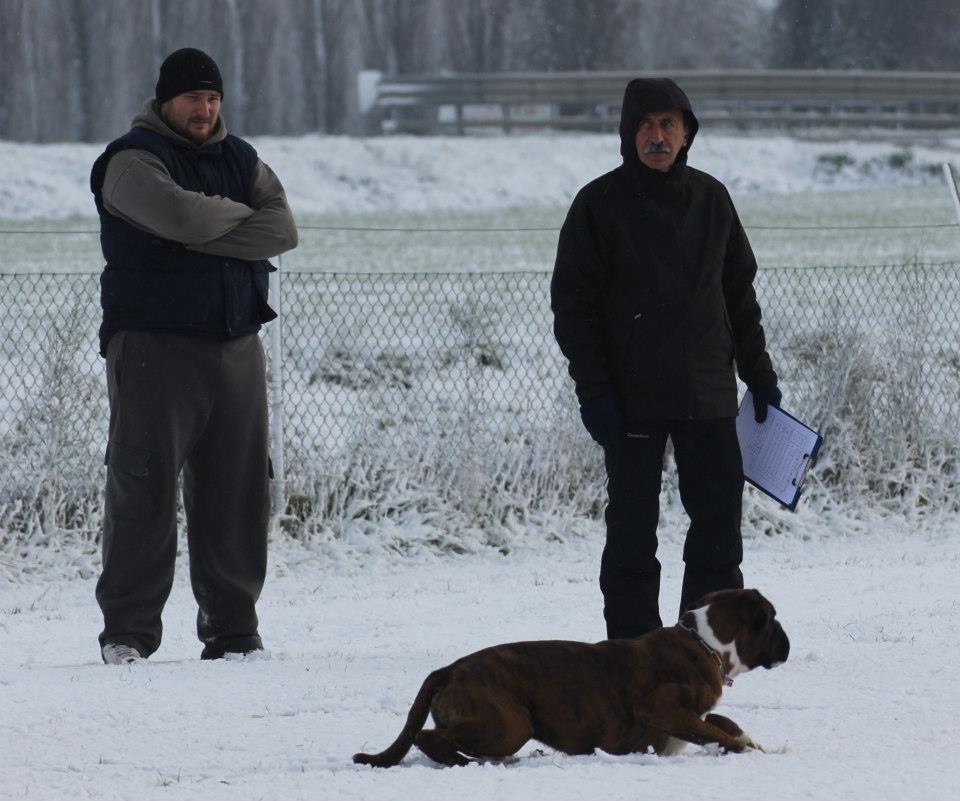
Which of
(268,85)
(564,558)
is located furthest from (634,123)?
(268,85)

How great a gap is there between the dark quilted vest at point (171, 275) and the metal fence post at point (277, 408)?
226 centimetres

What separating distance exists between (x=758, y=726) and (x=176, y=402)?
1962mm

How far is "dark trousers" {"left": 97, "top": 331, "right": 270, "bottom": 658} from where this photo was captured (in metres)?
4.50

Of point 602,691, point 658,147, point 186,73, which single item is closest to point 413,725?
point 602,691

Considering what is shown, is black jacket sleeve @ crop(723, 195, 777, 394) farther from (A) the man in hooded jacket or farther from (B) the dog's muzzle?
(B) the dog's muzzle

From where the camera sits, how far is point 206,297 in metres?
4.47

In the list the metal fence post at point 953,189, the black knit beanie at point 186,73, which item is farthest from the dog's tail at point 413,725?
the metal fence post at point 953,189

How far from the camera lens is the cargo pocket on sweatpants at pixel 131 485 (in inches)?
177

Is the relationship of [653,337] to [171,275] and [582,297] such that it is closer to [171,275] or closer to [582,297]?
[582,297]

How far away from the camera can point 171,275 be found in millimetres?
4441

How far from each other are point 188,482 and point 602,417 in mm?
1397

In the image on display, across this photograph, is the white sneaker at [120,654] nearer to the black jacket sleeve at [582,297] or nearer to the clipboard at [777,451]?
the black jacket sleeve at [582,297]

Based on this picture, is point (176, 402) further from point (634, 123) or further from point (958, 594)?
point (958, 594)

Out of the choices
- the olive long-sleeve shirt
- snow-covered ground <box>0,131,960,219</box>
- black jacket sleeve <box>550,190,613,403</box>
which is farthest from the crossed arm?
snow-covered ground <box>0,131,960,219</box>
